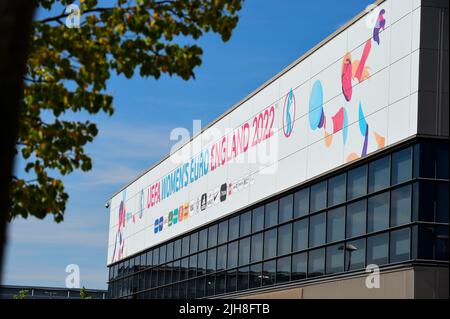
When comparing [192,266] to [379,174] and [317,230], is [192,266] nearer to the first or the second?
[317,230]

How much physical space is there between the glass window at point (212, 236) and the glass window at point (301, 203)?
925 centimetres

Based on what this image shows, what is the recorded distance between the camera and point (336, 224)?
Answer: 2873 cm

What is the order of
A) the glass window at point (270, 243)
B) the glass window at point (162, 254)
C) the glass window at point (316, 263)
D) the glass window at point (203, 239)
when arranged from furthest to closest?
the glass window at point (162, 254) < the glass window at point (203, 239) < the glass window at point (270, 243) < the glass window at point (316, 263)

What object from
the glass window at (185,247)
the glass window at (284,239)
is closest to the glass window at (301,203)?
the glass window at (284,239)

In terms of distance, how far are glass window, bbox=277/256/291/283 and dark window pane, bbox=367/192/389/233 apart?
6301 mm

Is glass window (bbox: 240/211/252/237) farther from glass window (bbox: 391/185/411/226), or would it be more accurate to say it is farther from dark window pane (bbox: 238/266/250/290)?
glass window (bbox: 391/185/411/226)

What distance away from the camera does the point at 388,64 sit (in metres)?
25.9

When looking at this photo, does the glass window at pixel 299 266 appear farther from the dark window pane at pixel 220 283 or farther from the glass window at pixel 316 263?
the dark window pane at pixel 220 283

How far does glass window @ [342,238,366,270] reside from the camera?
87.7 ft

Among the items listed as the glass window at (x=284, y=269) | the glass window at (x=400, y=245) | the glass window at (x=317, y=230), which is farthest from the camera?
the glass window at (x=284, y=269)

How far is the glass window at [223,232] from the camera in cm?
3938
